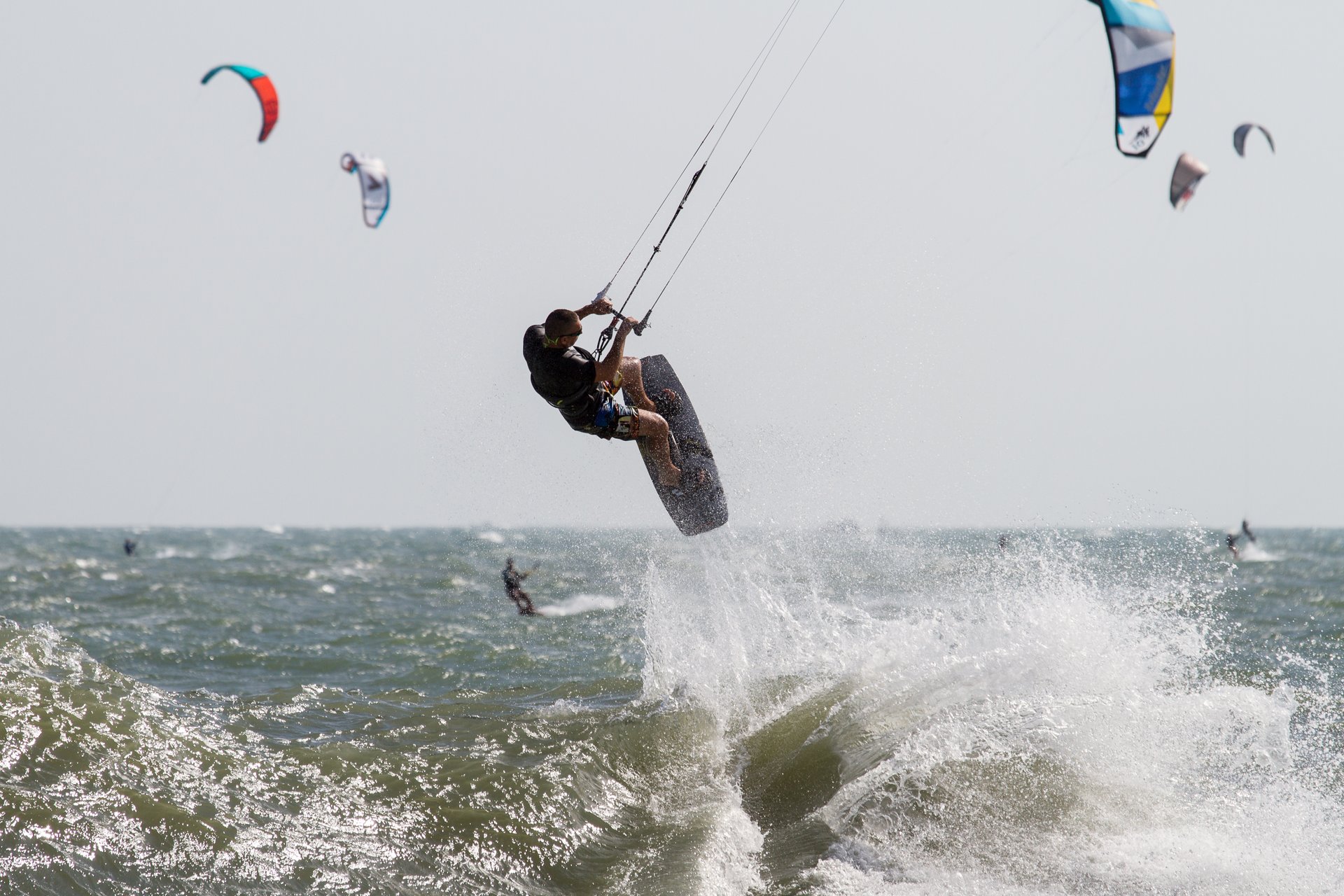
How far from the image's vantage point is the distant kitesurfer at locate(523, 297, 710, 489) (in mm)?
6176

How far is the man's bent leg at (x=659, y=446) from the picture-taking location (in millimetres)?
7301

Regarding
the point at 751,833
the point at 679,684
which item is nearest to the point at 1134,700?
the point at 751,833

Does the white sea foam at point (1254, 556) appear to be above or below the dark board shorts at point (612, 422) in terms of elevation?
below

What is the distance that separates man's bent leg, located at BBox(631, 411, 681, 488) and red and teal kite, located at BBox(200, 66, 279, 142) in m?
10.9

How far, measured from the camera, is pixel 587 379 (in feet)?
21.2

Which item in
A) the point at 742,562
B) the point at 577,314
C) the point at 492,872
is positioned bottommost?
the point at 492,872

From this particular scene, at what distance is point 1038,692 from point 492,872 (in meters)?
3.33

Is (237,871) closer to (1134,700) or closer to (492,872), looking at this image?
(492,872)

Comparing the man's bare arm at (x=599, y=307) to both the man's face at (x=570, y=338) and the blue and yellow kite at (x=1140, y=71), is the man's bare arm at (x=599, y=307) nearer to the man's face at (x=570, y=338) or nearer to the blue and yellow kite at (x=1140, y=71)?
the man's face at (x=570, y=338)

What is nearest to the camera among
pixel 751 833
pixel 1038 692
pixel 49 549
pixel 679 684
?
pixel 751 833

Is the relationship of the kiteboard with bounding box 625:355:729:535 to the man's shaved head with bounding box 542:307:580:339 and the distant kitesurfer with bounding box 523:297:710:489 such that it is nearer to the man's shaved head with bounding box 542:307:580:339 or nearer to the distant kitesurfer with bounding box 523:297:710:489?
the distant kitesurfer with bounding box 523:297:710:489

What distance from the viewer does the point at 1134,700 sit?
6.05 meters

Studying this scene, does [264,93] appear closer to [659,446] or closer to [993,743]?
[659,446]

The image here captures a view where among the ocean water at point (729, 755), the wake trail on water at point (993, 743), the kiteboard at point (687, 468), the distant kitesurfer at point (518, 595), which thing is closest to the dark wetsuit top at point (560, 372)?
the kiteboard at point (687, 468)
